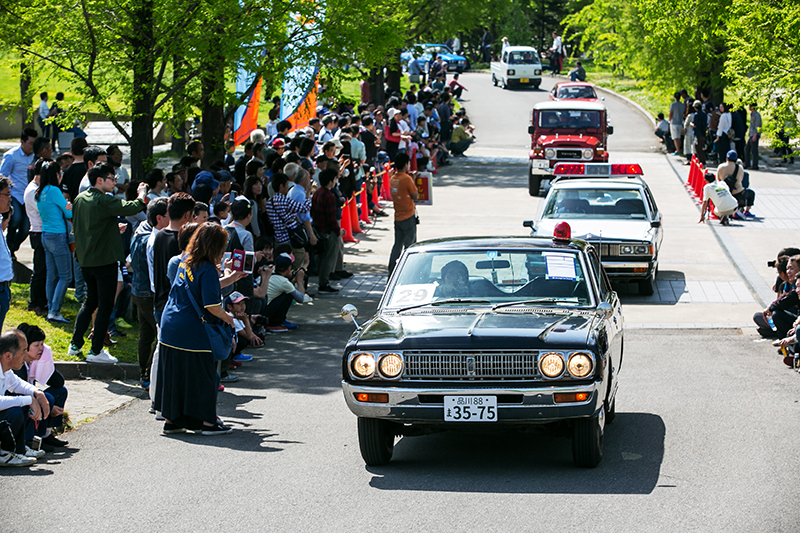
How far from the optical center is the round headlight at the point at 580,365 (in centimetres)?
694

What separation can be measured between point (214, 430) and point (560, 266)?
3.20m

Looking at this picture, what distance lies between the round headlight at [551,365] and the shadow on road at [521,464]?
2.45 ft

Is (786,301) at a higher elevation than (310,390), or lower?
higher

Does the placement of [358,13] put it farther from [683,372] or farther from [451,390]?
[451,390]

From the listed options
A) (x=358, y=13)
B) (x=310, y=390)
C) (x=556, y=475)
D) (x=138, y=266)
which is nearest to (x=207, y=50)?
(x=358, y=13)

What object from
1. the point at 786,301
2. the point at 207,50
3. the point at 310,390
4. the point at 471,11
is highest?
the point at 471,11

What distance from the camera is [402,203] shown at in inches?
627

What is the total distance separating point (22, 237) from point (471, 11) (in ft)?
87.4

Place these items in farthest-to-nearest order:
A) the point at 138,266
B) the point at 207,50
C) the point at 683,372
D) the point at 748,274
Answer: the point at 748,274 < the point at 207,50 < the point at 683,372 < the point at 138,266

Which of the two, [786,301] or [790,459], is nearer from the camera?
[790,459]

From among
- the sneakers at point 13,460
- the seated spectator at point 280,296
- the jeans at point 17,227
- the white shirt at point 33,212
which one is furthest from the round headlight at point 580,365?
the jeans at point 17,227

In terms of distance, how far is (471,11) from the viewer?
37562 mm

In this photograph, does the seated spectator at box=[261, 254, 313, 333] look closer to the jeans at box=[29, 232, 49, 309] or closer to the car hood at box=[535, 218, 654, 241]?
the jeans at box=[29, 232, 49, 309]

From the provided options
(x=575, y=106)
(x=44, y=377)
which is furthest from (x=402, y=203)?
(x=575, y=106)
